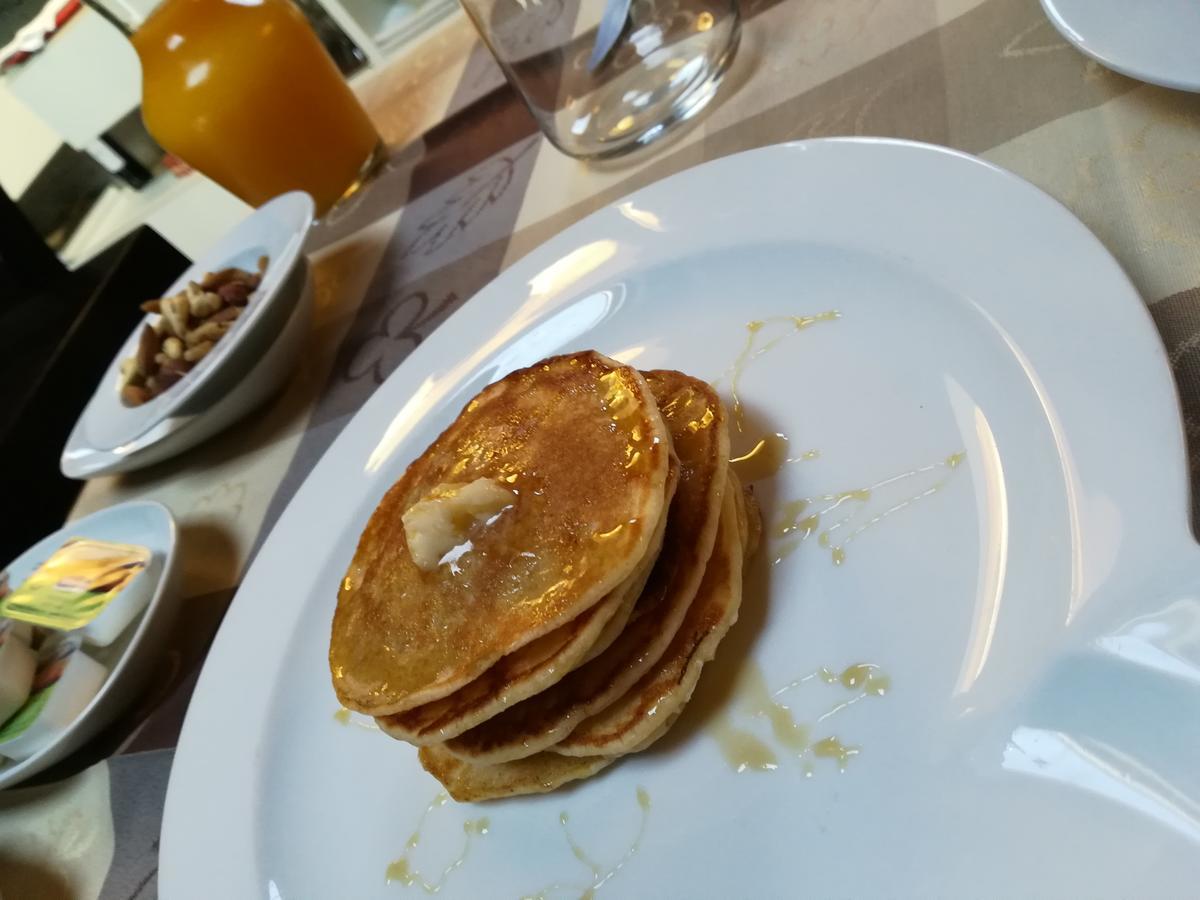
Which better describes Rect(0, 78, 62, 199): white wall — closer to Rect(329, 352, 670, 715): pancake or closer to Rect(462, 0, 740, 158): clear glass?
Rect(462, 0, 740, 158): clear glass

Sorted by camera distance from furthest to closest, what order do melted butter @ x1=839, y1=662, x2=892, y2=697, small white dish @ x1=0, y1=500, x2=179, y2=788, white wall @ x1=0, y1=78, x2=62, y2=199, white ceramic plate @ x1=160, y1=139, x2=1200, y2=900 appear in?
white wall @ x1=0, y1=78, x2=62, y2=199
small white dish @ x1=0, y1=500, x2=179, y2=788
melted butter @ x1=839, y1=662, x2=892, y2=697
white ceramic plate @ x1=160, y1=139, x2=1200, y2=900

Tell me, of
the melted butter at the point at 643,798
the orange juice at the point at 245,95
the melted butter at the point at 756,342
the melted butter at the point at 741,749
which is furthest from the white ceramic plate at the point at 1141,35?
the orange juice at the point at 245,95

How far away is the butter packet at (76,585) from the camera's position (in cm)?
124

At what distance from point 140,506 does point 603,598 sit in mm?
973

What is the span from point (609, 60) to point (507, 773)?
1.18 meters

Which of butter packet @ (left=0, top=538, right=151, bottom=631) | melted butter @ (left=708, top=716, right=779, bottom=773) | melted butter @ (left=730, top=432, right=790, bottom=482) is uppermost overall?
butter packet @ (left=0, top=538, right=151, bottom=631)

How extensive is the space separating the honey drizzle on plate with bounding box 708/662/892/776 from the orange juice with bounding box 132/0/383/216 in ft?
4.96

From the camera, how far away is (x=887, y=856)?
0.66 metres

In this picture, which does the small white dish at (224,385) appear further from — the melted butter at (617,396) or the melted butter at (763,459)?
the melted butter at (763,459)

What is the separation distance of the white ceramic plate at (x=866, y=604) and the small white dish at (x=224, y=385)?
1.27 feet

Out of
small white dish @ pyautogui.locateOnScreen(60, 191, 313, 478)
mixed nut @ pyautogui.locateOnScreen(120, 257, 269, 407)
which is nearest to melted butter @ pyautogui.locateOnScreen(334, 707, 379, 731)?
small white dish @ pyautogui.locateOnScreen(60, 191, 313, 478)

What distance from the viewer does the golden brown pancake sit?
84cm

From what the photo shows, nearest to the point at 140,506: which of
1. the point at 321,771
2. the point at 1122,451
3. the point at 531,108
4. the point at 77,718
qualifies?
the point at 77,718

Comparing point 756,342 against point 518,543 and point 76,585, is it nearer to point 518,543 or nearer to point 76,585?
point 518,543
